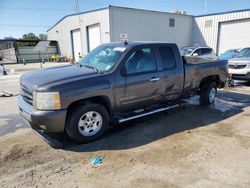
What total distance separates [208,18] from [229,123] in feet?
75.5

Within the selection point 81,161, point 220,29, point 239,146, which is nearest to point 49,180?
point 81,161

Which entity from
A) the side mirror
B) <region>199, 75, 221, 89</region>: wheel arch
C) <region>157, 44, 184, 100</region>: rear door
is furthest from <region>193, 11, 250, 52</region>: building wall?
the side mirror

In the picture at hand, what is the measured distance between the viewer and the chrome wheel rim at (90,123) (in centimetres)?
409

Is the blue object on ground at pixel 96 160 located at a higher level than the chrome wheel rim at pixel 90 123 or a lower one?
lower

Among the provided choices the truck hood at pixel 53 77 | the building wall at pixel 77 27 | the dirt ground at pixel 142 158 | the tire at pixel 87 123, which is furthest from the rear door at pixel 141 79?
the building wall at pixel 77 27

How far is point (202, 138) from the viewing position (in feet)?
14.3

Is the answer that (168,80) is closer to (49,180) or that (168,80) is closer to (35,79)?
(35,79)

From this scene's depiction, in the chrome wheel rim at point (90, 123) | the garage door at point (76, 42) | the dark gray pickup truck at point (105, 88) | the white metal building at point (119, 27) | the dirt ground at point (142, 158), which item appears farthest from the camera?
the garage door at point (76, 42)

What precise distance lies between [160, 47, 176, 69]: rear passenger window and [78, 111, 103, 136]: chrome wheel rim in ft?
6.60

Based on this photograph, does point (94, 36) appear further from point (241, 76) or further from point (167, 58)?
point (167, 58)

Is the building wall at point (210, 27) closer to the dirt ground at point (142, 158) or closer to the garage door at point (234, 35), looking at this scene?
the garage door at point (234, 35)

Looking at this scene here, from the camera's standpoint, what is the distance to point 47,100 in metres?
3.63

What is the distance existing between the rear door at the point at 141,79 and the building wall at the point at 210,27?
69.2 ft

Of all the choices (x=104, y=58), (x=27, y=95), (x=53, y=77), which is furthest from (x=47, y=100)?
(x=104, y=58)
